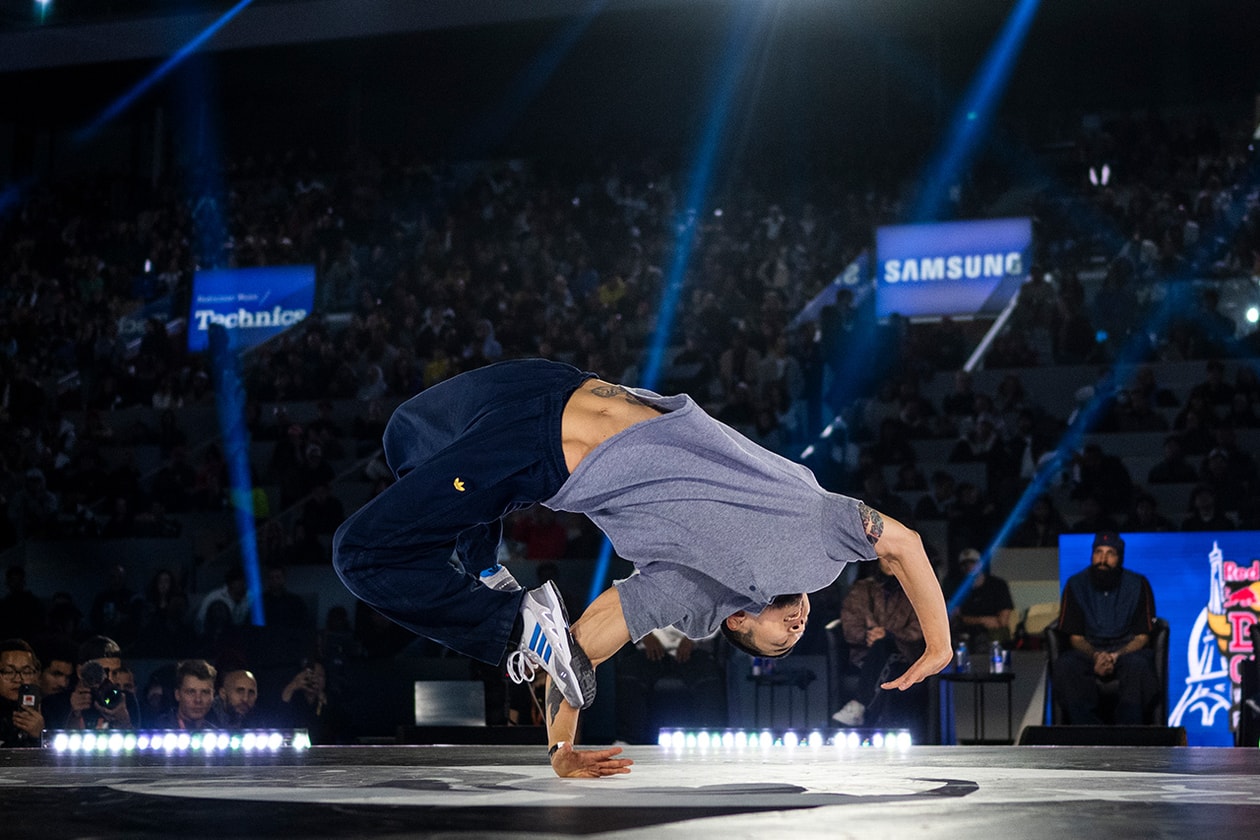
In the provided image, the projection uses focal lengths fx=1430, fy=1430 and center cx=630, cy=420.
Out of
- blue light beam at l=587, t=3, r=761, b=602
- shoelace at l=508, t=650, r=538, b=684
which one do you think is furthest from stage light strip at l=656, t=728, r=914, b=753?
blue light beam at l=587, t=3, r=761, b=602

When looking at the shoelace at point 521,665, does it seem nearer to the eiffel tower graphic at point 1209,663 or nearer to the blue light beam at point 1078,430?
the eiffel tower graphic at point 1209,663

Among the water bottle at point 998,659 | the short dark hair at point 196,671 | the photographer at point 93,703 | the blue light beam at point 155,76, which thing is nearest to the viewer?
the photographer at point 93,703

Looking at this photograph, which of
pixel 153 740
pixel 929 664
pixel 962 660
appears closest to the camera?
pixel 929 664

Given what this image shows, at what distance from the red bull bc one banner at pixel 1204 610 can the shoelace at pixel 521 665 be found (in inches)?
187

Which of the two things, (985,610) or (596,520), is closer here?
(596,520)

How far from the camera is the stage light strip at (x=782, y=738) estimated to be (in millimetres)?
4664

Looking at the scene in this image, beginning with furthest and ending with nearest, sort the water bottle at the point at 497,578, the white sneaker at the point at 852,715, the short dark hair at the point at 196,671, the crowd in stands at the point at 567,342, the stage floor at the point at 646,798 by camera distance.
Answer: the crowd in stands at the point at 567,342
the white sneaker at the point at 852,715
the short dark hair at the point at 196,671
the water bottle at the point at 497,578
the stage floor at the point at 646,798

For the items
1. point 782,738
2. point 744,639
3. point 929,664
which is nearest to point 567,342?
point 782,738

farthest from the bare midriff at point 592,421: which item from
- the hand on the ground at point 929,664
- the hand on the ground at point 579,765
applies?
the hand on the ground at point 929,664

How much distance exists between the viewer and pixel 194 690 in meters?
5.33

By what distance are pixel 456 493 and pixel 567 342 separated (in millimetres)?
8828

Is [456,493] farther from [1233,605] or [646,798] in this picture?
[1233,605]

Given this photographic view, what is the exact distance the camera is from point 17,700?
16.0ft

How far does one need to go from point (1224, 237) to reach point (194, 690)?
843 cm
